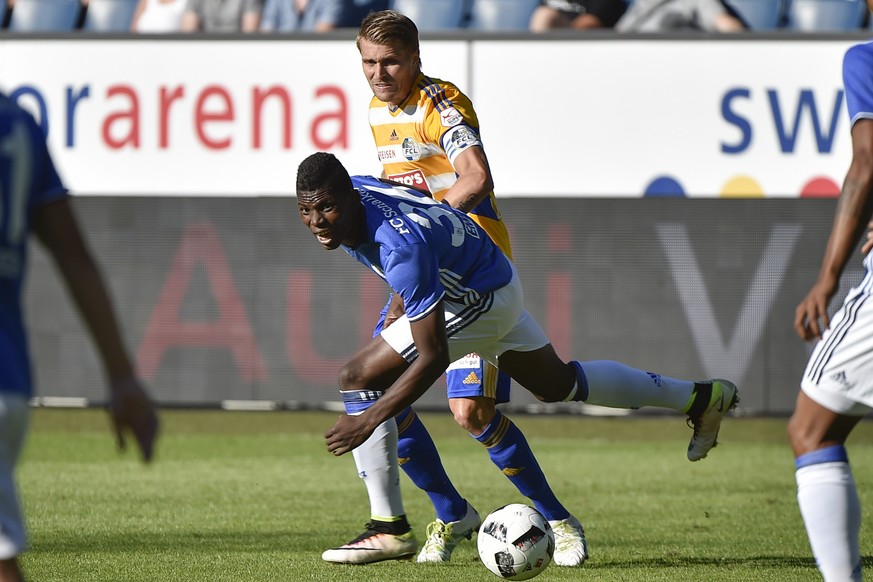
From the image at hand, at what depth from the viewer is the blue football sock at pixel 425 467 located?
19.6 feet

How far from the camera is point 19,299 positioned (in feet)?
9.70

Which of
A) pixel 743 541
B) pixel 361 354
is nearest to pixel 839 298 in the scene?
pixel 743 541

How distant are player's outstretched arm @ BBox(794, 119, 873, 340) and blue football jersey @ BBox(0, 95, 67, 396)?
198 cm

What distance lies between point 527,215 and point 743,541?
4628 mm

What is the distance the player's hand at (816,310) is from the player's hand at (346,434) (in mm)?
1691

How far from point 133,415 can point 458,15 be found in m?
9.83

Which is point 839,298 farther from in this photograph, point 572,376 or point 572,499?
point 572,376

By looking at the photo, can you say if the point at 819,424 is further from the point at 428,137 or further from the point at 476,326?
the point at 428,137

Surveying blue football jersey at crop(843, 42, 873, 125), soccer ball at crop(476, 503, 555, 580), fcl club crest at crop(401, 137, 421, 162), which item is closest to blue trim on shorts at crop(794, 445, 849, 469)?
blue football jersey at crop(843, 42, 873, 125)

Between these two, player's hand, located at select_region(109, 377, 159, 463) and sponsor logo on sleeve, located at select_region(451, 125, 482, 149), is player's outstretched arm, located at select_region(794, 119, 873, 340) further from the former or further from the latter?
sponsor logo on sleeve, located at select_region(451, 125, 482, 149)

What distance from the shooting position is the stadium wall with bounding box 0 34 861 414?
10469mm

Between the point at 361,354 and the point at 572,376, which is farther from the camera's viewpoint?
the point at 572,376

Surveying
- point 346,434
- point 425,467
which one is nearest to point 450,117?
point 425,467

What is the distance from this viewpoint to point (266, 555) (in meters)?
5.90
